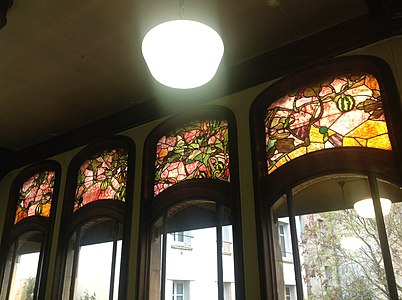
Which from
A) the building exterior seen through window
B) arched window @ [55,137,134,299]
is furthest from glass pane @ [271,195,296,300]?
arched window @ [55,137,134,299]

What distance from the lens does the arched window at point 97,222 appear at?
3715mm

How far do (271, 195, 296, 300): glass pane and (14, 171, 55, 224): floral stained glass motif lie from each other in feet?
9.32

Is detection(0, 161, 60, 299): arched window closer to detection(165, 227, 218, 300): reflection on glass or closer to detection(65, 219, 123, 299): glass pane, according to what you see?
detection(65, 219, 123, 299): glass pane

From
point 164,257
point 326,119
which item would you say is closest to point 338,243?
point 326,119

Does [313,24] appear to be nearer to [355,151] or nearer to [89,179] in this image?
[355,151]

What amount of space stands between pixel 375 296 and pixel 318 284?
35 cm

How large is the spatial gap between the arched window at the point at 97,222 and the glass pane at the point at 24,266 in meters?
0.53

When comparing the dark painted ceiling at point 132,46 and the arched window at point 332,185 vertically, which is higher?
the dark painted ceiling at point 132,46

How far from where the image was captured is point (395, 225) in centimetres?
244

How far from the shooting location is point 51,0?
2758 millimetres

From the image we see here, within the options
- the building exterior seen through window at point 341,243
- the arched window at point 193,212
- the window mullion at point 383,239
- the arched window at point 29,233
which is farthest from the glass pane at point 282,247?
the arched window at point 29,233

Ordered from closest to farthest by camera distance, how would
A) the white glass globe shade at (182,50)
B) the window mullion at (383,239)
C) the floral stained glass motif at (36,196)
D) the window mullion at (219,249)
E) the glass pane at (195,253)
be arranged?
1. the white glass globe shade at (182,50)
2. the window mullion at (383,239)
3. the window mullion at (219,249)
4. the glass pane at (195,253)
5. the floral stained glass motif at (36,196)

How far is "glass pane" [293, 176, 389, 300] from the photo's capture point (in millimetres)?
2455

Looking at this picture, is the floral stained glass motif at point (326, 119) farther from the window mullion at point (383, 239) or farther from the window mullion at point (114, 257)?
the window mullion at point (114, 257)
